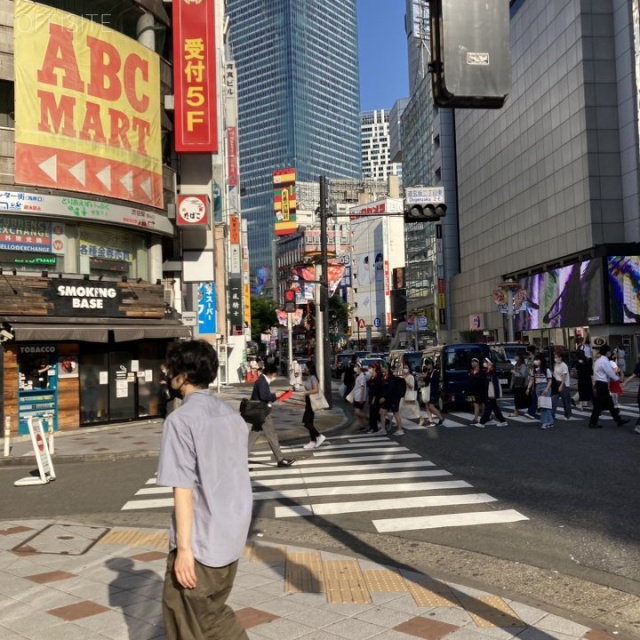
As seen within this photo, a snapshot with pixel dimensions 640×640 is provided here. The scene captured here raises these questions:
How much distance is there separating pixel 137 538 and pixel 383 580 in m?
2.86

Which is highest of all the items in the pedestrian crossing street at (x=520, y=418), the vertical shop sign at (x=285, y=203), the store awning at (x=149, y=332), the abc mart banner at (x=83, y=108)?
the vertical shop sign at (x=285, y=203)

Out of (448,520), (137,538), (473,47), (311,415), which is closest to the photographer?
(473,47)

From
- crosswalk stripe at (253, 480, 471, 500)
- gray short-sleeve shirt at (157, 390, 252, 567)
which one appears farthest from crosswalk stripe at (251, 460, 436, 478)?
gray short-sleeve shirt at (157, 390, 252, 567)

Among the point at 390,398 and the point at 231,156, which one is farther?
the point at 231,156

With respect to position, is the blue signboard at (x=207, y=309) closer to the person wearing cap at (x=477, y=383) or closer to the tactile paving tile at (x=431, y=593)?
the person wearing cap at (x=477, y=383)

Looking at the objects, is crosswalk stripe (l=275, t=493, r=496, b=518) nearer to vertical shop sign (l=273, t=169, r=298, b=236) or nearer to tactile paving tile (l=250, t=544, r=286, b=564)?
tactile paving tile (l=250, t=544, r=286, b=564)

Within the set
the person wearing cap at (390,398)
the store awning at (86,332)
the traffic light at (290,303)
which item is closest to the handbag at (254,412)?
the person wearing cap at (390,398)

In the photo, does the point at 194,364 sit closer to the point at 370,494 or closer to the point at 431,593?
the point at 431,593

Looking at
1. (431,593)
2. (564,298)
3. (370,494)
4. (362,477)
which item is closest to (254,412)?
(362,477)

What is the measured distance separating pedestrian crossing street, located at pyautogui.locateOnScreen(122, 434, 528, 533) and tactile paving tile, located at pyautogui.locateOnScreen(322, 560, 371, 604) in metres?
1.42

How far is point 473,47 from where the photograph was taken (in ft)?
11.5

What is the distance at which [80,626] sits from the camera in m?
4.59

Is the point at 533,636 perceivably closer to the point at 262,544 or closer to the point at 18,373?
the point at 262,544

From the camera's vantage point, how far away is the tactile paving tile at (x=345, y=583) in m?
5.03
